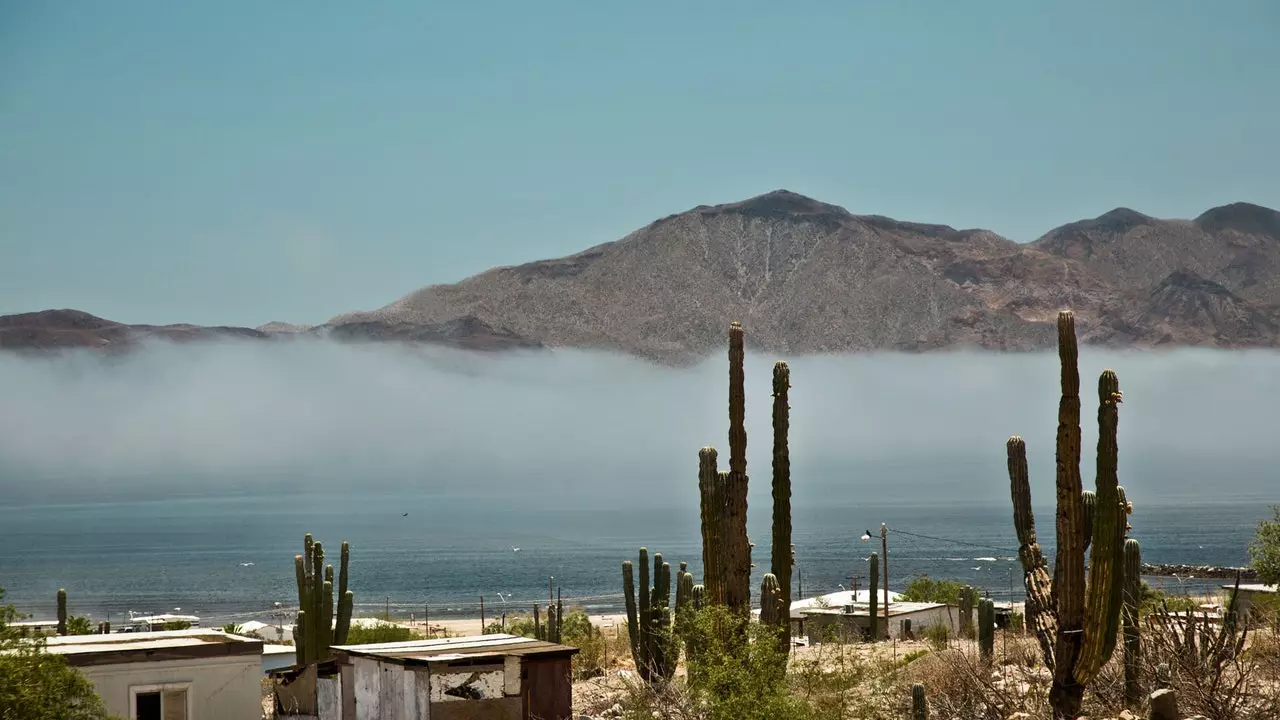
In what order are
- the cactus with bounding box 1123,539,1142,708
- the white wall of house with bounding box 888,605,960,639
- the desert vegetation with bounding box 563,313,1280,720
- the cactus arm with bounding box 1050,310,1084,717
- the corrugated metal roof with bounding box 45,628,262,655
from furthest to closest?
the white wall of house with bounding box 888,605,960,639
the corrugated metal roof with bounding box 45,628,262,655
the cactus with bounding box 1123,539,1142,708
the cactus arm with bounding box 1050,310,1084,717
the desert vegetation with bounding box 563,313,1280,720

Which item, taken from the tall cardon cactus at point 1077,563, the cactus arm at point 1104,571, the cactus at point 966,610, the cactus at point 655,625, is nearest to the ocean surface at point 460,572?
the cactus at point 966,610

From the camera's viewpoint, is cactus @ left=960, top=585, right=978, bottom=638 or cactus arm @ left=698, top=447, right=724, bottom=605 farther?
cactus @ left=960, top=585, right=978, bottom=638

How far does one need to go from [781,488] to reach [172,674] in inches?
465

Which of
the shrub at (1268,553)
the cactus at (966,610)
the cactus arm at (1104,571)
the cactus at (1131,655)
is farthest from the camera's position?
the cactus at (966,610)

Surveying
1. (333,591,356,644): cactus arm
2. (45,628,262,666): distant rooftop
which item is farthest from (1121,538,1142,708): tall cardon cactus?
(333,591,356,644): cactus arm

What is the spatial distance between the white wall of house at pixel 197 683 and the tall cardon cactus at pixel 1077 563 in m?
14.6

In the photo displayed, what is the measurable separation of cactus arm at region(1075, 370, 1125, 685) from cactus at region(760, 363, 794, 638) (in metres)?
5.53

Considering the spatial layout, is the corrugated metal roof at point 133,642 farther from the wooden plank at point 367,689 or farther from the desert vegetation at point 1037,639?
the desert vegetation at point 1037,639

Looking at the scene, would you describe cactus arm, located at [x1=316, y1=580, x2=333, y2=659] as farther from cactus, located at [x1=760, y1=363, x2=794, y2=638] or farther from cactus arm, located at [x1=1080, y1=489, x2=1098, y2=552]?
cactus arm, located at [x1=1080, y1=489, x2=1098, y2=552]

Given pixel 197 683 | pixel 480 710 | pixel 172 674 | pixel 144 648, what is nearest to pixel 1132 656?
pixel 480 710

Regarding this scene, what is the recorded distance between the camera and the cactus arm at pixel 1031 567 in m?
19.4

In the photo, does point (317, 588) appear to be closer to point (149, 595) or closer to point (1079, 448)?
point (1079, 448)

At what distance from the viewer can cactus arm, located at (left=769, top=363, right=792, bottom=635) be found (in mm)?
23422

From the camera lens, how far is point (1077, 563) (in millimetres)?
18984
